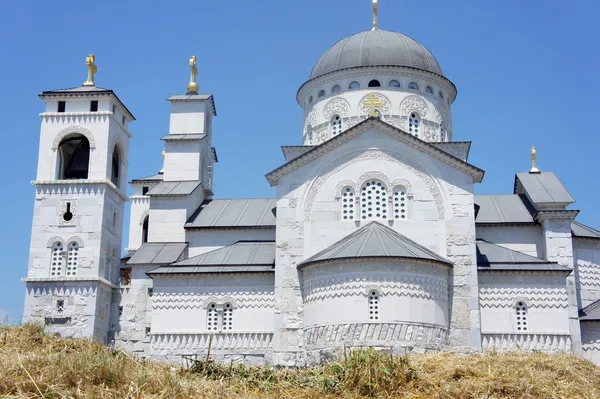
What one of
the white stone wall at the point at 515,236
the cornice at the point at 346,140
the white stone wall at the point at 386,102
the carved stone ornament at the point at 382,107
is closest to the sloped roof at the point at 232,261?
the cornice at the point at 346,140

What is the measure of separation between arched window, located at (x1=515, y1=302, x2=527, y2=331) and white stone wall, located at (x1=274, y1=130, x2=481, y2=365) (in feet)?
6.93

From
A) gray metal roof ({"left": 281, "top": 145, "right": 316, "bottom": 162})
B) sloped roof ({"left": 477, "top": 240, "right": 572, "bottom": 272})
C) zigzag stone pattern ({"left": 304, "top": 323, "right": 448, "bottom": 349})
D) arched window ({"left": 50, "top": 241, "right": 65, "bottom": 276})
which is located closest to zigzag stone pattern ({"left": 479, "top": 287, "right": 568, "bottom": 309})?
sloped roof ({"left": 477, "top": 240, "right": 572, "bottom": 272})

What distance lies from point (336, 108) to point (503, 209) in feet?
28.7

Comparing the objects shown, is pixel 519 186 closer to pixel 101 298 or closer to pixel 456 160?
pixel 456 160

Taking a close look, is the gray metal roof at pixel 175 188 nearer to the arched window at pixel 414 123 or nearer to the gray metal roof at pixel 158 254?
the gray metal roof at pixel 158 254

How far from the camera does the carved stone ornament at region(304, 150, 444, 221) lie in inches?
1178

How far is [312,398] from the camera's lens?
1054 cm

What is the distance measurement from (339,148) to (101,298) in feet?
39.7

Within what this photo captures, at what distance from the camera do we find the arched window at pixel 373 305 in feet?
87.4

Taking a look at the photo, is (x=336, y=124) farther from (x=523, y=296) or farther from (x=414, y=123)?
(x=523, y=296)

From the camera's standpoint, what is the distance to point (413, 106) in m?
36.3

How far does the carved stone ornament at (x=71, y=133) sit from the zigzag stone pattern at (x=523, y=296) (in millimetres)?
17971

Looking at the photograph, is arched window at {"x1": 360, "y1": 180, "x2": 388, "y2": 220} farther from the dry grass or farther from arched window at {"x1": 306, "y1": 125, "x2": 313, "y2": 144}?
the dry grass

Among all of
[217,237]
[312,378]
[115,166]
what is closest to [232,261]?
[217,237]
